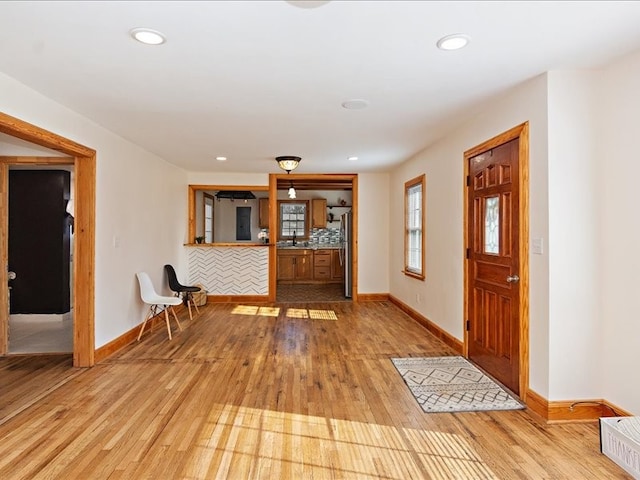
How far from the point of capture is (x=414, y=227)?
19.9 feet

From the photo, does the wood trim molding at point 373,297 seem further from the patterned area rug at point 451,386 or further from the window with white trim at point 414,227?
the patterned area rug at point 451,386

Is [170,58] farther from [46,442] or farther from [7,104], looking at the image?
[46,442]

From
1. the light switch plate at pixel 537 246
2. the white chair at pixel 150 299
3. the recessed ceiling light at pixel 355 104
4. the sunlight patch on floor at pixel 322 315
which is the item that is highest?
the recessed ceiling light at pixel 355 104

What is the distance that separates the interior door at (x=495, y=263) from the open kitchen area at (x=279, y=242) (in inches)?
141

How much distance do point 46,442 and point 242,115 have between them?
2880 mm

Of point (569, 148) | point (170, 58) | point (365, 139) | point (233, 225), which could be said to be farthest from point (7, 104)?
point (233, 225)

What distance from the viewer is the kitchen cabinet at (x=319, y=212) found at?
1033 centimetres

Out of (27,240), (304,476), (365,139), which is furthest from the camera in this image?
(27,240)

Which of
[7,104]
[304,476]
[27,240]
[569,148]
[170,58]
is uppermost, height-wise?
[170,58]

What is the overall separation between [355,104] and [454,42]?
1185 millimetres

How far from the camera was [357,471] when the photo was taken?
2.11m

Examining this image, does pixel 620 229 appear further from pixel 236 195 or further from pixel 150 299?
pixel 236 195

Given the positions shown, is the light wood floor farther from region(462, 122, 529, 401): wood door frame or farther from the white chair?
the white chair

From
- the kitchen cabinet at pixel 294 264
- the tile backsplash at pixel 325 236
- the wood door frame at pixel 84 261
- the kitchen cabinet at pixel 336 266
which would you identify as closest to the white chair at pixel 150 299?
the wood door frame at pixel 84 261
